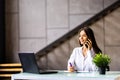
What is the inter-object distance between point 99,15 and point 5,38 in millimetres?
1894

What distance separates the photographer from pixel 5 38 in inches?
238

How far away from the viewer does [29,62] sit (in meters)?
2.86

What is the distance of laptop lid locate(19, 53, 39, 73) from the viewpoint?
110 inches

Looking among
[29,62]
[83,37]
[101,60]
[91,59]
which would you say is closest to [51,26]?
[83,37]

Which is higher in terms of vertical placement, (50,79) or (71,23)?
(71,23)

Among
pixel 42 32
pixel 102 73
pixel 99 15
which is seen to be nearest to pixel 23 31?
pixel 42 32

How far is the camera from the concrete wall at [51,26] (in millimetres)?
5480

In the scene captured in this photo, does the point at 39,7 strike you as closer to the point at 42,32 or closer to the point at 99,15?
the point at 42,32

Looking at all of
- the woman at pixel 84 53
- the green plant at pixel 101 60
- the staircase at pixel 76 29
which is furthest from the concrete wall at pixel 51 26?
the green plant at pixel 101 60

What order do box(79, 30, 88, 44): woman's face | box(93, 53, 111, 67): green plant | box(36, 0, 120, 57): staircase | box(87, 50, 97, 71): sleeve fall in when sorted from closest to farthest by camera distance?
box(93, 53, 111, 67): green plant → box(87, 50, 97, 71): sleeve → box(79, 30, 88, 44): woman's face → box(36, 0, 120, 57): staircase

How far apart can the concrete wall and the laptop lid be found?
268 centimetres

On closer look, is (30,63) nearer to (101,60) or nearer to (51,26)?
(101,60)

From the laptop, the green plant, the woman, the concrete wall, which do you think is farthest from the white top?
the concrete wall

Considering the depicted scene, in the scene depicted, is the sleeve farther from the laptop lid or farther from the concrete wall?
the concrete wall
